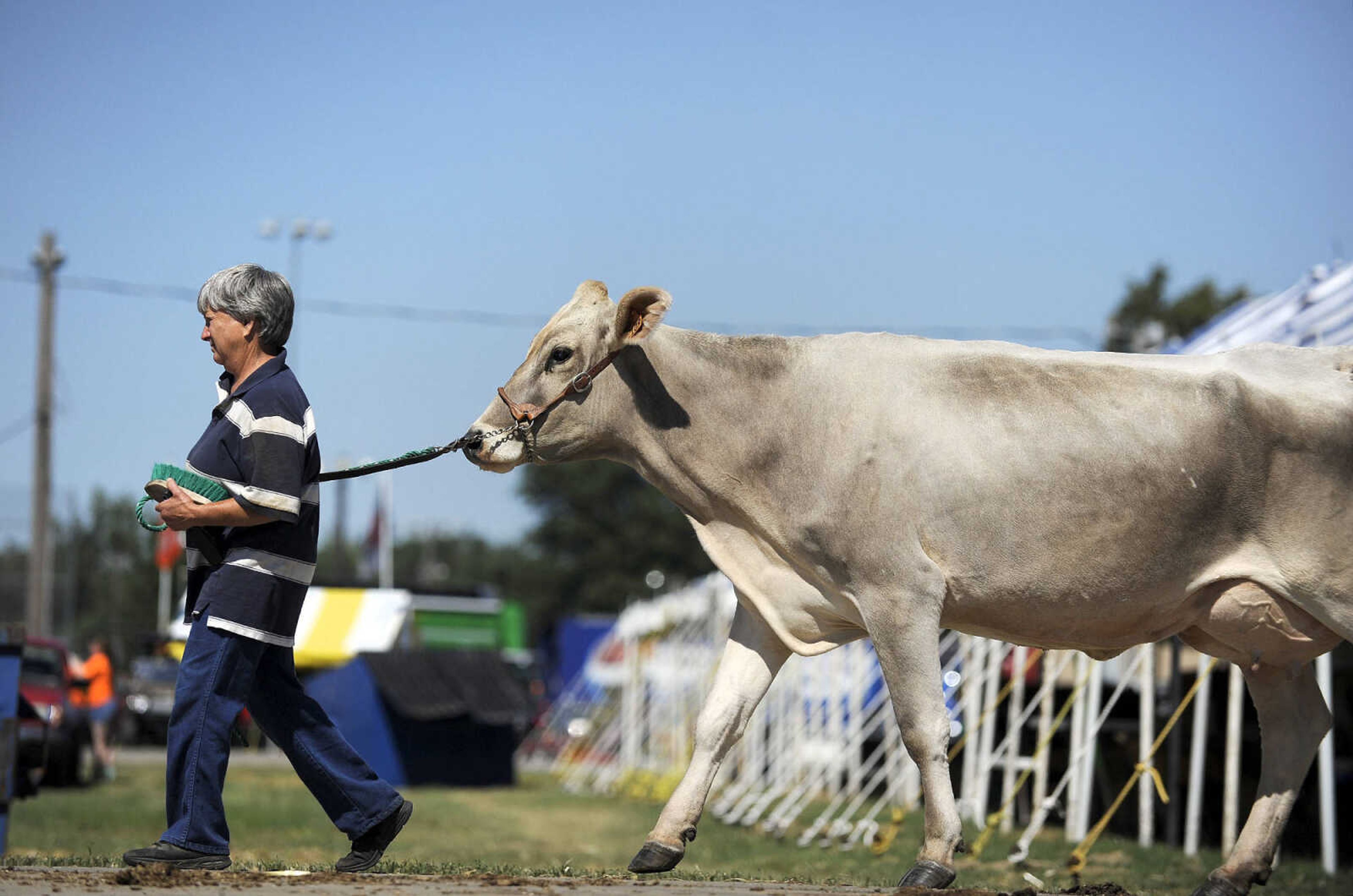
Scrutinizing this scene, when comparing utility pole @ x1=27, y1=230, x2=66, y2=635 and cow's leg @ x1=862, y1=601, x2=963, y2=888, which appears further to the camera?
utility pole @ x1=27, y1=230, x2=66, y2=635

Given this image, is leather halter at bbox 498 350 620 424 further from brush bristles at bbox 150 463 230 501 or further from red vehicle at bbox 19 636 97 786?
red vehicle at bbox 19 636 97 786

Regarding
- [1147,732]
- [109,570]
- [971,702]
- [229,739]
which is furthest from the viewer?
[109,570]

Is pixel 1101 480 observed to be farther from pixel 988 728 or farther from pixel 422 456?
pixel 988 728

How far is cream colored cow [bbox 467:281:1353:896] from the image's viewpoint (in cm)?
595

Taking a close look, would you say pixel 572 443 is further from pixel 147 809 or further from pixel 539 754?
pixel 539 754

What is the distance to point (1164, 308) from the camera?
4684 centimetres

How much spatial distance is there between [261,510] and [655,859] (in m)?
2.01

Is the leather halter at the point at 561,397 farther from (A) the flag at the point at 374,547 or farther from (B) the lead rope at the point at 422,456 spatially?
(A) the flag at the point at 374,547

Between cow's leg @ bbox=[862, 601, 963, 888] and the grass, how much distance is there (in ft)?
3.67

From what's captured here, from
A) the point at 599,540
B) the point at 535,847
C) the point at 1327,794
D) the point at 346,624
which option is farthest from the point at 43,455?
the point at 599,540

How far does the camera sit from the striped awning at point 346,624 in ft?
92.2

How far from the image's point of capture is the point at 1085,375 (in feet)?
20.4

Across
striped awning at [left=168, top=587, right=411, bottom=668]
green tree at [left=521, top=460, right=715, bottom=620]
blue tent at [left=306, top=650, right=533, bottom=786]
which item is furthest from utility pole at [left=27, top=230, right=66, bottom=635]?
green tree at [left=521, top=460, right=715, bottom=620]

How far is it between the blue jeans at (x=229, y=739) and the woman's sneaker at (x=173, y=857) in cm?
2
